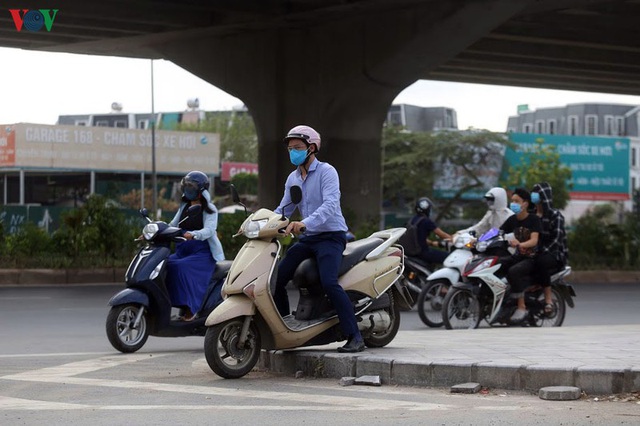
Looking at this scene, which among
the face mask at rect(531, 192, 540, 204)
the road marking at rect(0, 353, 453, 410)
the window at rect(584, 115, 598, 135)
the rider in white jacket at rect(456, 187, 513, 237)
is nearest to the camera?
the road marking at rect(0, 353, 453, 410)

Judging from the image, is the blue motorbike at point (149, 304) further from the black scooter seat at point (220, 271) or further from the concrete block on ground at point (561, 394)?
the concrete block on ground at point (561, 394)

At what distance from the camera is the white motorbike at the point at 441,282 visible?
1388 cm

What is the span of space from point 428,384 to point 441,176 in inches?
2300

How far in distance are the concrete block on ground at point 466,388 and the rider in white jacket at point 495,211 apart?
20.2ft

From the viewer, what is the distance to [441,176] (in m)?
66.1

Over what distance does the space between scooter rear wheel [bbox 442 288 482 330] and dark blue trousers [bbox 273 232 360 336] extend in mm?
4102

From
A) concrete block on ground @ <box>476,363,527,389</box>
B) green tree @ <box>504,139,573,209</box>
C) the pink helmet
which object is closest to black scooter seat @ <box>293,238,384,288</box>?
the pink helmet

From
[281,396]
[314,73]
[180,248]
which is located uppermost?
[314,73]

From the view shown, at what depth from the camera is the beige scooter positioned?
27.3 feet

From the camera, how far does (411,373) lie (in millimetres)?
8109

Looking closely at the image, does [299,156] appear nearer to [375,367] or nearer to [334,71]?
[375,367]

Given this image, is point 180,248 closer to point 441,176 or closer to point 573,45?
point 573,45

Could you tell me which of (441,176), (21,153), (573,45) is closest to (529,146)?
(441,176)

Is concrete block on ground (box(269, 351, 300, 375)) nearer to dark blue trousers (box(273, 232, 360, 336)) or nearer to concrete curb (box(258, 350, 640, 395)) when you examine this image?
concrete curb (box(258, 350, 640, 395))
